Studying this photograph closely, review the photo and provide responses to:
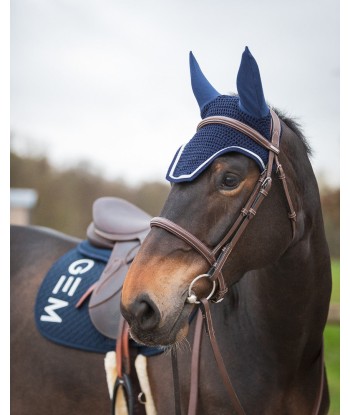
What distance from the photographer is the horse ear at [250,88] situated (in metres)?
1.12

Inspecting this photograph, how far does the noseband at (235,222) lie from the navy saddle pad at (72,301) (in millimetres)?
579

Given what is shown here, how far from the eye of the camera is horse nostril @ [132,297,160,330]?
1051mm

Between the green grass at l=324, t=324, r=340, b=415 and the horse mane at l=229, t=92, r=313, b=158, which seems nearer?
the horse mane at l=229, t=92, r=313, b=158

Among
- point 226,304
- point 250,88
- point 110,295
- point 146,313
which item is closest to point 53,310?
point 110,295

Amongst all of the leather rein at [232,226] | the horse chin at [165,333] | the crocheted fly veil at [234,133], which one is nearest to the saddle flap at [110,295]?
the leather rein at [232,226]

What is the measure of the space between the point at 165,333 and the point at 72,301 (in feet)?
2.35

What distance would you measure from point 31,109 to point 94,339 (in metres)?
1.19

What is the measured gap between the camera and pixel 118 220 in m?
1.85

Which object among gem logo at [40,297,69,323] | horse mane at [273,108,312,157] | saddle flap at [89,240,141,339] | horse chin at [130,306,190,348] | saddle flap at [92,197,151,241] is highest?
horse mane at [273,108,312,157]

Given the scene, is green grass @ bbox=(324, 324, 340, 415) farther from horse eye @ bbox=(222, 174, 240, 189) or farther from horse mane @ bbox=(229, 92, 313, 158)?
horse eye @ bbox=(222, 174, 240, 189)

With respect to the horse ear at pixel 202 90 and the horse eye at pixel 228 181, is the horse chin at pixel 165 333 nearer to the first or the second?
the horse eye at pixel 228 181

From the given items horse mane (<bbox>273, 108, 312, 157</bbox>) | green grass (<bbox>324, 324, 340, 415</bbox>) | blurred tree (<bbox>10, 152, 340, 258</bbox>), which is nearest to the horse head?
horse mane (<bbox>273, 108, 312, 157</bbox>)

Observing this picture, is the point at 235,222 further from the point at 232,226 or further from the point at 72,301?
the point at 72,301
